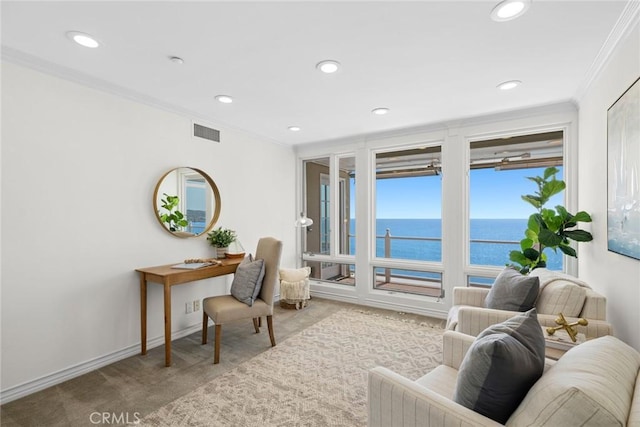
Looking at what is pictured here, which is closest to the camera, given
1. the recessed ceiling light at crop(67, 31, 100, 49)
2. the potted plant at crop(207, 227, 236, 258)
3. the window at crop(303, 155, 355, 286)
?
the recessed ceiling light at crop(67, 31, 100, 49)

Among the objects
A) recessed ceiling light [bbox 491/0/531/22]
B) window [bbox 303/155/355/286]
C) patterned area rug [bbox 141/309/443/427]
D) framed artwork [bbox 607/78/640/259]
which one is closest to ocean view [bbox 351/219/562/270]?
window [bbox 303/155/355/286]

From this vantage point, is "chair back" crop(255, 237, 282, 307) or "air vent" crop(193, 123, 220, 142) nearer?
"chair back" crop(255, 237, 282, 307)

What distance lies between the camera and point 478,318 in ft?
6.89

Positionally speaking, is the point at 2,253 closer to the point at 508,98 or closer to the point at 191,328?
the point at 191,328

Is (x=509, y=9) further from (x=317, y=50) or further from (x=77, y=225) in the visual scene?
(x=77, y=225)

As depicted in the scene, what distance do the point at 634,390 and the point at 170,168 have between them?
3.55 metres

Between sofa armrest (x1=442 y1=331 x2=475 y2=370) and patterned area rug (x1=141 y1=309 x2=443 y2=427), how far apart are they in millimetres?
706

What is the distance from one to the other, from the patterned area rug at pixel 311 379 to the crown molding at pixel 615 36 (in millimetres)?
2642

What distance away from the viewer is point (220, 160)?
378 cm

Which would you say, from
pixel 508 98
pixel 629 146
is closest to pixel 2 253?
pixel 629 146

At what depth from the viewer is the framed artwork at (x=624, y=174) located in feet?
5.49

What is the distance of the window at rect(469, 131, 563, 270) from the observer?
146 inches

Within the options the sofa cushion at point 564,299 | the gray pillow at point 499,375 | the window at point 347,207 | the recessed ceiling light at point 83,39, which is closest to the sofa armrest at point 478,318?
the sofa cushion at point 564,299

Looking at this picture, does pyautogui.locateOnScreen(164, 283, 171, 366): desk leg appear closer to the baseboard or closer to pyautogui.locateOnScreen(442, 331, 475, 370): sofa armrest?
the baseboard
